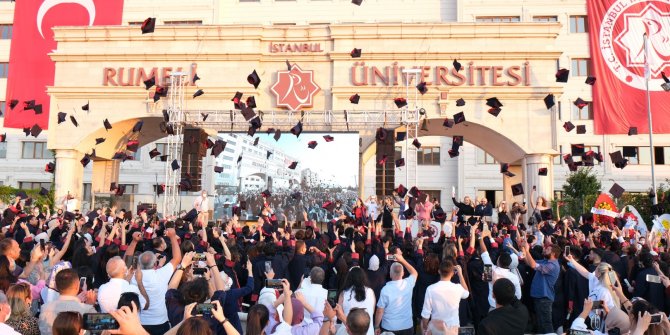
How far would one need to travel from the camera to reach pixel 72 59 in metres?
21.6

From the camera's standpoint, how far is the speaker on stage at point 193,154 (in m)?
20.0

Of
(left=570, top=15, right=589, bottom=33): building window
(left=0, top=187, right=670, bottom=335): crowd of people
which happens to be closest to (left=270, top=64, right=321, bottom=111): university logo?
(left=0, top=187, right=670, bottom=335): crowd of people

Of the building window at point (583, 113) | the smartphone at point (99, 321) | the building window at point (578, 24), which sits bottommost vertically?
the smartphone at point (99, 321)

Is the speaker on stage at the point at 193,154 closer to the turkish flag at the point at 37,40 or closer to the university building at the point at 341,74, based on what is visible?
the university building at the point at 341,74

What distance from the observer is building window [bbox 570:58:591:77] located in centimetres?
3206

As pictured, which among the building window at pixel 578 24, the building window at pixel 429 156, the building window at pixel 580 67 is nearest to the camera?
the building window at pixel 580 67

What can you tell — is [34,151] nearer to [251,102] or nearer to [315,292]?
[251,102]

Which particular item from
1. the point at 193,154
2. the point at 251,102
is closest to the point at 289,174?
the point at 251,102

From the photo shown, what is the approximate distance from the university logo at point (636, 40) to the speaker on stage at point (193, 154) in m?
23.7

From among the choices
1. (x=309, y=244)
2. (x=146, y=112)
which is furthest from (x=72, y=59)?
(x=309, y=244)

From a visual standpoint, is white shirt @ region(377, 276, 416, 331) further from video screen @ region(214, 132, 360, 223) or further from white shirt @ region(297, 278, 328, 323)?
video screen @ region(214, 132, 360, 223)

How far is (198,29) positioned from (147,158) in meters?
17.6

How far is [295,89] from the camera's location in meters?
20.8

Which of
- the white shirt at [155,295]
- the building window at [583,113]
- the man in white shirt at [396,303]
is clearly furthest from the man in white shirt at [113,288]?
the building window at [583,113]
